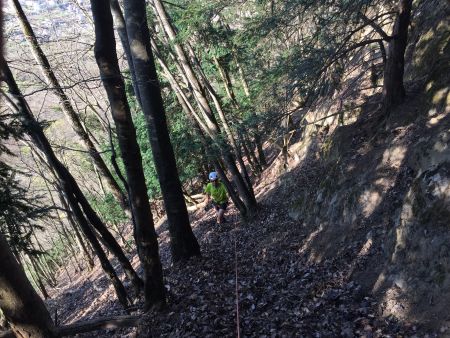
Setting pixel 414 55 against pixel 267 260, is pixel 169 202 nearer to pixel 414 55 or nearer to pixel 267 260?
pixel 267 260

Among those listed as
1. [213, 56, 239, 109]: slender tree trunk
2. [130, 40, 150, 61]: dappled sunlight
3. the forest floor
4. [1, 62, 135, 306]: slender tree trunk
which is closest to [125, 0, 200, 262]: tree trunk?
[130, 40, 150, 61]: dappled sunlight

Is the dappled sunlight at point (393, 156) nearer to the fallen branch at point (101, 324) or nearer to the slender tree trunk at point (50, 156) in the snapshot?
the fallen branch at point (101, 324)

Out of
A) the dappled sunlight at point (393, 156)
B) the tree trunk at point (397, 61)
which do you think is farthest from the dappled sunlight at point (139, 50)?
the dappled sunlight at point (393, 156)

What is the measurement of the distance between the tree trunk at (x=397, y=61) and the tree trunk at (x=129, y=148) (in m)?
5.70

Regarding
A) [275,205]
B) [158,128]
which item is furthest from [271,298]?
[275,205]

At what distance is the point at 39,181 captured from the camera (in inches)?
1464

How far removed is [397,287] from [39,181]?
3703cm

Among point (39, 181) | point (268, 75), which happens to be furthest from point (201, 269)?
point (39, 181)

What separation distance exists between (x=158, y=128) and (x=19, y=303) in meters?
5.66

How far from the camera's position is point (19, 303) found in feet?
10.9

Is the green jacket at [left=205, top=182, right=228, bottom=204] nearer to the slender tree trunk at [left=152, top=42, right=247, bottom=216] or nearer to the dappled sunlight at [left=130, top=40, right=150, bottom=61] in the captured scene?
the slender tree trunk at [left=152, top=42, right=247, bottom=216]

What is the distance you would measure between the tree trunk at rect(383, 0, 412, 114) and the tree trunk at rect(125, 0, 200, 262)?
16.0 ft

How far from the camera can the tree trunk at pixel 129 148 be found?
5262 mm

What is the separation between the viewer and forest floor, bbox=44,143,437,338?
5617 millimetres
